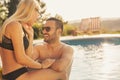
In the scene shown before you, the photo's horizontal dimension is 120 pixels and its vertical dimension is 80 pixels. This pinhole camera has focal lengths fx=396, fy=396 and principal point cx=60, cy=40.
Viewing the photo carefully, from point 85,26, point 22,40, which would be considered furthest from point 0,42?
point 85,26

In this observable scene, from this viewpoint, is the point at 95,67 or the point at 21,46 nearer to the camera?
the point at 21,46

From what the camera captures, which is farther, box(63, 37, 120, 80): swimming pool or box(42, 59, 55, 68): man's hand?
box(63, 37, 120, 80): swimming pool

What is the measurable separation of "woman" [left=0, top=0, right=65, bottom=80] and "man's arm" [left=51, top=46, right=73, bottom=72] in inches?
1.7

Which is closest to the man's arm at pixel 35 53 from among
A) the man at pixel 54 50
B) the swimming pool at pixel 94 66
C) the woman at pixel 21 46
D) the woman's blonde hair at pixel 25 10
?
the man at pixel 54 50

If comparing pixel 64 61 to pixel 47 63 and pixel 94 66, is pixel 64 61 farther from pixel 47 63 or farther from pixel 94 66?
pixel 94 66

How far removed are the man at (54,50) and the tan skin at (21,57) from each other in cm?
7

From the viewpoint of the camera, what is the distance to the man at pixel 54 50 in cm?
319

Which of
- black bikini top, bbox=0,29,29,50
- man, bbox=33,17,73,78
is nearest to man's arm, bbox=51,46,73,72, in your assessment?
man, bbox=33,17,73,78

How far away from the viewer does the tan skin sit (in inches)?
119

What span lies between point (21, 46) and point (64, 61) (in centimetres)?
39

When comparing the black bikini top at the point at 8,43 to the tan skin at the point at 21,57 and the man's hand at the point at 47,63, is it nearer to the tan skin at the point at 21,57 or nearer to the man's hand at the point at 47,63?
the tan skin at the point at 21,57

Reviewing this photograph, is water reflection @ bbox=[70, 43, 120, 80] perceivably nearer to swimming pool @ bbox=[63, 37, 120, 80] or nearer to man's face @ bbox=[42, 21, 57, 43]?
swimming pool @ bbox=[63, 37, 120, 80]

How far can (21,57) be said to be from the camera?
3053 millimetres

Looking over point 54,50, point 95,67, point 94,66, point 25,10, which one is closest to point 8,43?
point 25,10
